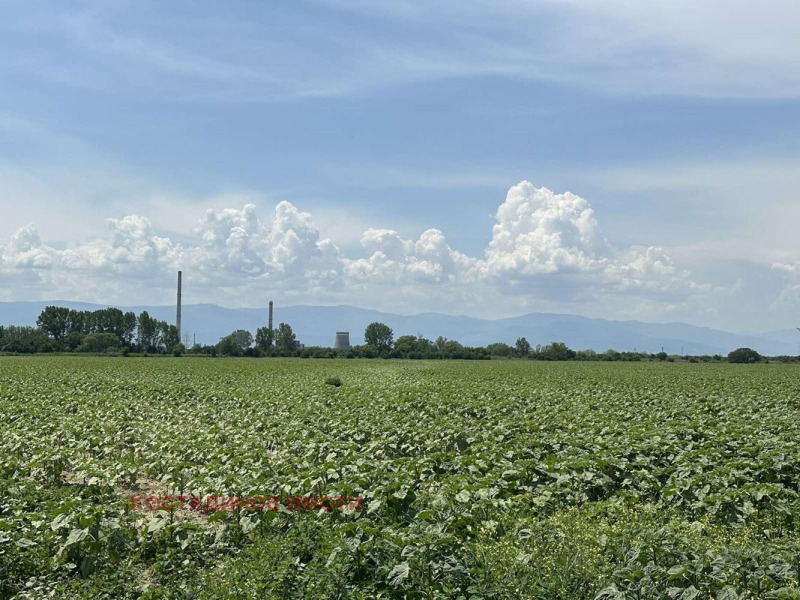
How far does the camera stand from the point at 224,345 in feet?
422

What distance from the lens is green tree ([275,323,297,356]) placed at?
5143 inches

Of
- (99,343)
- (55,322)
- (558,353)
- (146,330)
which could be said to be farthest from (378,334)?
(55,322)

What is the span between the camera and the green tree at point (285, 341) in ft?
429

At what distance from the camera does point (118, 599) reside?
752cm

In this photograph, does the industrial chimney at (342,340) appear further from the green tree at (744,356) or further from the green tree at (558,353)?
the green tree at (744,356)

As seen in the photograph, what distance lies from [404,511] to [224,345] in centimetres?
12395

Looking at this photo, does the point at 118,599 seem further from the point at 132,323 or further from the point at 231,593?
the point at 132,323

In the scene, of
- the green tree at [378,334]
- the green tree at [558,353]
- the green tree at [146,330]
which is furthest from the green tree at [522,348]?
the green tree at [146,330]

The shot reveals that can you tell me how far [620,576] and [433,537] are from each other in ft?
6.94

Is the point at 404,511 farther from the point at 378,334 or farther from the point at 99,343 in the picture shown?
the point at 378,334

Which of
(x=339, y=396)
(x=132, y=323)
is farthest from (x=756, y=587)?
(x=132, y=323)

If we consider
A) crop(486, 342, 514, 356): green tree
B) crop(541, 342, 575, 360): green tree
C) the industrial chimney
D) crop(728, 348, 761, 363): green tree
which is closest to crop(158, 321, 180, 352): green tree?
the industrial chimney

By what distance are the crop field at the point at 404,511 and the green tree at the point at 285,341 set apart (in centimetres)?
11152

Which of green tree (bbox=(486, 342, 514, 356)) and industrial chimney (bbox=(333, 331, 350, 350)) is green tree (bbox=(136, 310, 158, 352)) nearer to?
industrial chimney (bbox=(333, 331, 350, 350))
